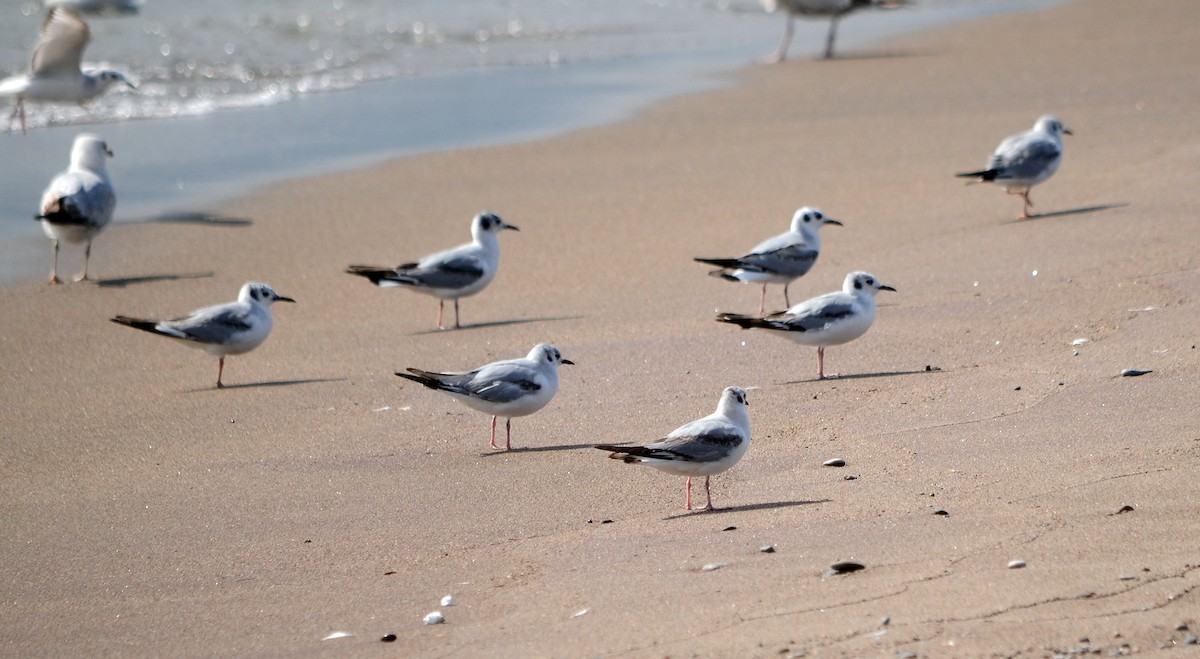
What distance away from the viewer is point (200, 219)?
42.3 ft

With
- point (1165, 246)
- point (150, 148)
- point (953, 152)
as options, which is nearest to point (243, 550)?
point (1165, 246)

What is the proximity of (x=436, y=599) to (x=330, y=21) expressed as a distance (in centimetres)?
2224

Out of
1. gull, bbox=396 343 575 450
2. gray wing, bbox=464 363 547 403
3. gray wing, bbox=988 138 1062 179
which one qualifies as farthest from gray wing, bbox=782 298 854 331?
gray wing, bbox=988 138 1062 179

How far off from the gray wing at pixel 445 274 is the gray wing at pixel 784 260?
188 cm

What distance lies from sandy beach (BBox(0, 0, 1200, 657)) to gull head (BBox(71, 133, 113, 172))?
621 millimetres

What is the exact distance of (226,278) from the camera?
1130 centimetres

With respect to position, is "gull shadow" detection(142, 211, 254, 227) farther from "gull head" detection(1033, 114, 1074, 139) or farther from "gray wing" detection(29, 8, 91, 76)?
"gull head" detection(1033, 114, 1074, 139)

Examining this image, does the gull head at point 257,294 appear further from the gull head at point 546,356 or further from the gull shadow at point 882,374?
the gull shadow at point 882,374

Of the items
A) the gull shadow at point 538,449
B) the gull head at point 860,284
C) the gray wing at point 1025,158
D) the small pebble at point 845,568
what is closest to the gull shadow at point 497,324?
the gull head at point 860,284

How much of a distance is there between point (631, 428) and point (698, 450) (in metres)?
1.31

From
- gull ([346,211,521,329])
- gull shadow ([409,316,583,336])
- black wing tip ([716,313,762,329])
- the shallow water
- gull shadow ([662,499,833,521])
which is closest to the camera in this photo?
gull shadow ([662,499,833,521])

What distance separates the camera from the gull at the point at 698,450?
6.06 metres

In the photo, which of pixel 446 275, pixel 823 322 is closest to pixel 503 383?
pixel 823 322

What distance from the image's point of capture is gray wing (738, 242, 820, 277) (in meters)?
9.51
